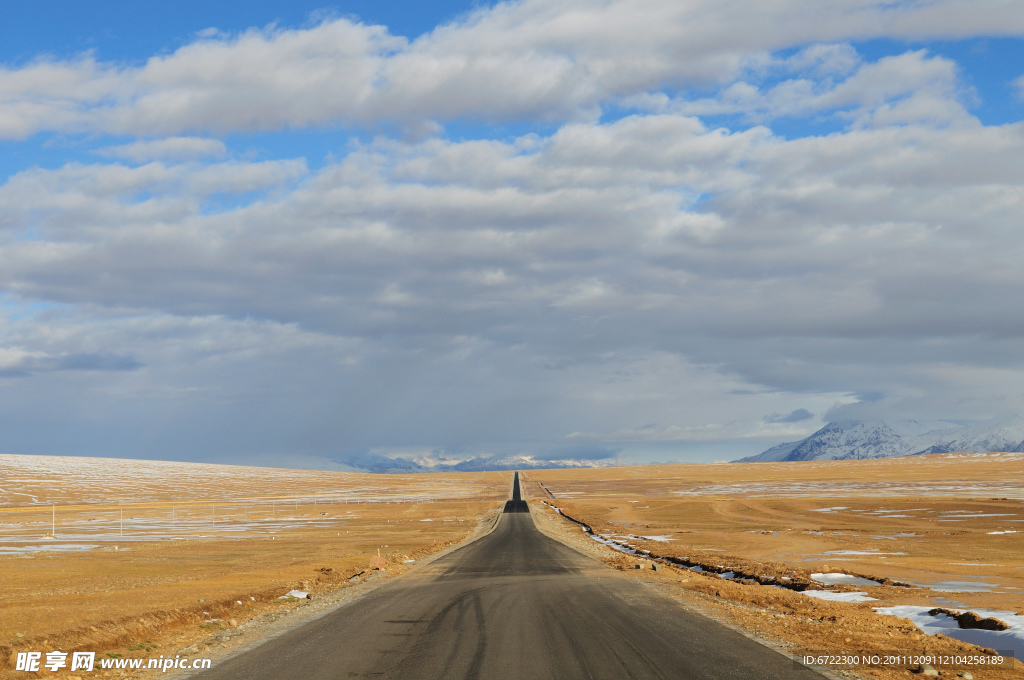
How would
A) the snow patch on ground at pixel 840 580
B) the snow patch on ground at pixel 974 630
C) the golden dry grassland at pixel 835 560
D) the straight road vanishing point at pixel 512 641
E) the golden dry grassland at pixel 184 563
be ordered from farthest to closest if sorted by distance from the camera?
the snow patch on ground at pixel 840 580
the golden dry grassland at pixel 184 563
the golden dry grassland at pixel 835 560
the snow patch on ground at pixel 974 630
the straight road vanishing point at pixel 512 641

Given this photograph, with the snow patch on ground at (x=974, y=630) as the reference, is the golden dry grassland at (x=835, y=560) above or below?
below

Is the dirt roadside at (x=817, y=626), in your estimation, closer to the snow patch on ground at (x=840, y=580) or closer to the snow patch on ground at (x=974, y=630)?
the snow patch on ground at (x=974, y=630)

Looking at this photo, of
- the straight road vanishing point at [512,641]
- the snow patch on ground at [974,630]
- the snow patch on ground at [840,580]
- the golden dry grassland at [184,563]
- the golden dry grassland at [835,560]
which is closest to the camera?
the straight road vanishing point at [512,641]

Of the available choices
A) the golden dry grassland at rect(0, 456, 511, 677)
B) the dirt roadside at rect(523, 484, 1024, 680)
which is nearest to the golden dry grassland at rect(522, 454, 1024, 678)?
the dirt roadside at rect(523, 484, 1024, 680)

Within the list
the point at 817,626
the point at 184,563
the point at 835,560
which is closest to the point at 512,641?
the point at 817,626

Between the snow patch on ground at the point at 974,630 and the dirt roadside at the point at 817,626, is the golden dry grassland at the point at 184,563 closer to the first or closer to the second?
the dirt roadside at the point at 817,626

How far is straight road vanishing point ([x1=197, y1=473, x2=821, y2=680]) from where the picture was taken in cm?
1304

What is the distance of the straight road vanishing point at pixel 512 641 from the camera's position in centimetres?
1304

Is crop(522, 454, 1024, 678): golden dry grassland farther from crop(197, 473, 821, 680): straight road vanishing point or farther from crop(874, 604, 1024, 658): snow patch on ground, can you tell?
crop(197, 473, 821, 680): straight road vanishing point

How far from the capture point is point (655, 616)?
742 inches

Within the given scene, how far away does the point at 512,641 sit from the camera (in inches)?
615

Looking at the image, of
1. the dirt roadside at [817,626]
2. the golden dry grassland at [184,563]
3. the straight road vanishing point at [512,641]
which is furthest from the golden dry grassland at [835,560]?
the golden dry grassland at [184,563]

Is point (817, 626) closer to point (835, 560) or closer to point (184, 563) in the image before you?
point (835, 560)

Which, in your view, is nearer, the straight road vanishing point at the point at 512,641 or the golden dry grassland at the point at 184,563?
the straight road vanishing point at the point at 512,641
